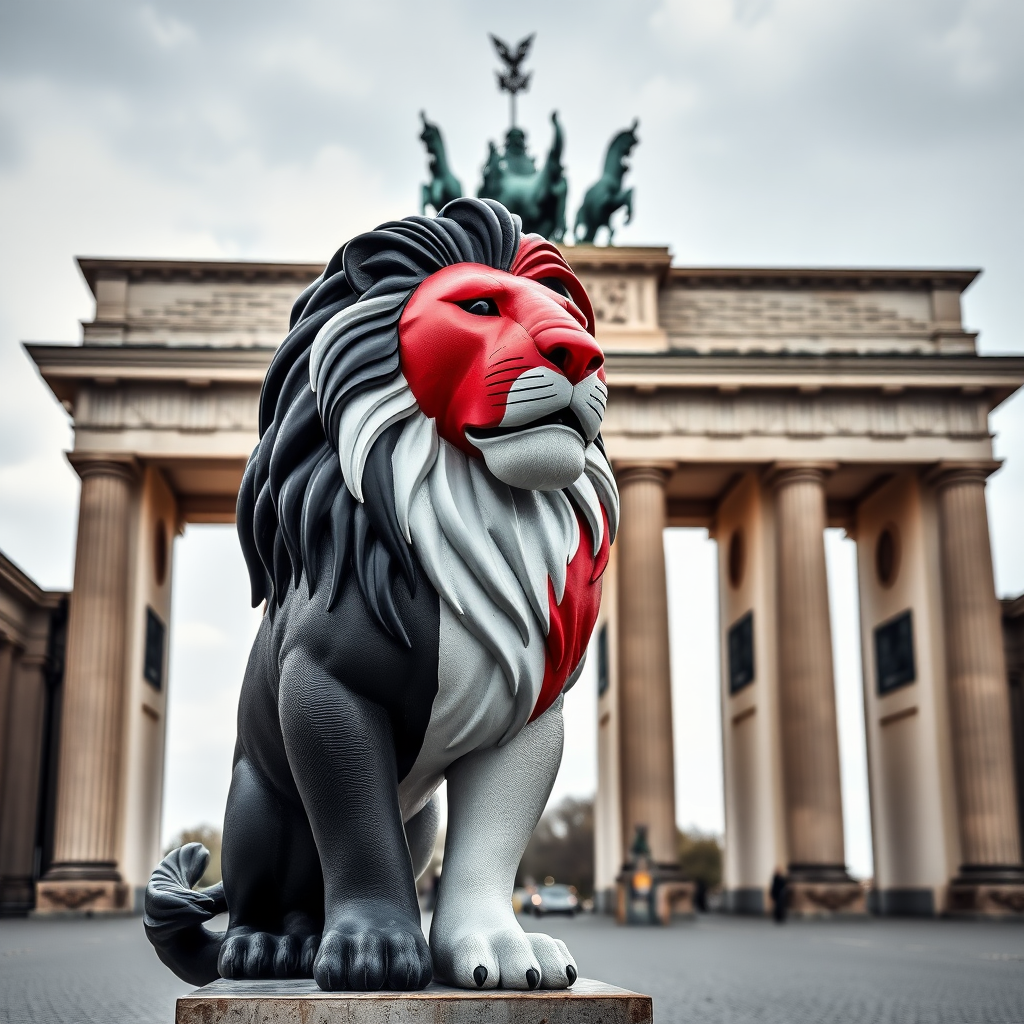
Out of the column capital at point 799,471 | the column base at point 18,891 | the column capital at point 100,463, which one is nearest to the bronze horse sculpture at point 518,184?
the column capital at point 799,471

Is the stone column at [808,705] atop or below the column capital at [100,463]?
below

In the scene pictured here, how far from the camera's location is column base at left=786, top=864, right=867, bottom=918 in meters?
29.0

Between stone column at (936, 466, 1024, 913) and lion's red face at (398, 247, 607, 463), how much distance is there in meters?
29.8

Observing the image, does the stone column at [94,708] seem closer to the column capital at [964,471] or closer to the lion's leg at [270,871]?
the column capital at [964,471]

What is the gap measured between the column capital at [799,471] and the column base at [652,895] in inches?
385

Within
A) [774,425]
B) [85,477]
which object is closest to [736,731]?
[774,425]

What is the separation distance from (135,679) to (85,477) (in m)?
5.10

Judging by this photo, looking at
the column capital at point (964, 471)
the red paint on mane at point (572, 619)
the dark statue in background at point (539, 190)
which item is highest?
the dark statue in background at point (539, 190)

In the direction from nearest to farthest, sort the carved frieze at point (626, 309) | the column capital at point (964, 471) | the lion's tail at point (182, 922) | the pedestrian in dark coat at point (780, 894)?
the lion's tail at point (182, 922) < the pedestrian in dark coat at point (780, 894) < the column capital at point (964, 471) < the carved frieze at point (626, 309)

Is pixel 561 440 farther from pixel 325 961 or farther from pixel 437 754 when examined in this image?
pixel 325 961

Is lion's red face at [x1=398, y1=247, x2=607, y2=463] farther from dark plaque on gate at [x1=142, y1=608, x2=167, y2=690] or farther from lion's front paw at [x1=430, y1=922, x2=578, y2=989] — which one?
dark plaque on gate at [x1=142, y1=608, x2=167, y2=690]

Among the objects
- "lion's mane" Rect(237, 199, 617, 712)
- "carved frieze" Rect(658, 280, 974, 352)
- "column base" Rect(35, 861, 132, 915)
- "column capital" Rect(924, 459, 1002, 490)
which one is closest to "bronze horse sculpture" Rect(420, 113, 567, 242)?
"carved frieze" Rect(658, 280, 974, 352)

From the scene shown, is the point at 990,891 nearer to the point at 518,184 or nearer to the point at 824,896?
the point at 824,896

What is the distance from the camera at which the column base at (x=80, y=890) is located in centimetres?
2828
